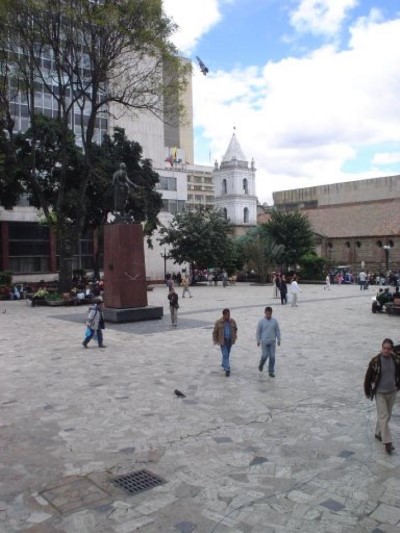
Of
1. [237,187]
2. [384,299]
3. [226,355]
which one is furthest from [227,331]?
[237,187]

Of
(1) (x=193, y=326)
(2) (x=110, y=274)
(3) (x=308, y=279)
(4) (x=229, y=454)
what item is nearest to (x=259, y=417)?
(4) (x=229, y=454)

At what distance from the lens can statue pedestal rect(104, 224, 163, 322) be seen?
1900cm

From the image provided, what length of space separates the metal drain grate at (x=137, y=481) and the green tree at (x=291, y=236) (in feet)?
139

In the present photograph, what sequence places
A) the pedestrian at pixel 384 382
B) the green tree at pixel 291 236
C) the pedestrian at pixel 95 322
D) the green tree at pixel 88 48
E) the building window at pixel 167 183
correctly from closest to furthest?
the pedestrian at pixel 384 382 → the pedestrian at pixel 95 322 → the green tree at pixel 88 48 → the green tree at pixel 291 236 → the building window at pixel 167 183

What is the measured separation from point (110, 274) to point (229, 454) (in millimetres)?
13669

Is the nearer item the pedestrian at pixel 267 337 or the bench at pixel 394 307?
the pedestrian at pixel 267 337

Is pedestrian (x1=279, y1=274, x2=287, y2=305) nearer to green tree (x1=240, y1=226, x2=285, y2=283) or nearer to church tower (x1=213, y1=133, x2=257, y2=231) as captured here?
green tree (x1=240, y1=226, x2=285, y2=283)

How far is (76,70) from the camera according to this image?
2491 cm

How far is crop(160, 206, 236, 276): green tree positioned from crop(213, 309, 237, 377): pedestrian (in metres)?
29.9

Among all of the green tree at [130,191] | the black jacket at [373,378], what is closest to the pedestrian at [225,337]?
the black jacket at [373,378]

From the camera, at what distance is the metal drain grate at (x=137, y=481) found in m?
5.54

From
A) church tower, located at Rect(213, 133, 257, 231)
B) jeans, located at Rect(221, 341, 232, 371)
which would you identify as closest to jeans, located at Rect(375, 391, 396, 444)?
jeans, located at Rect(221, 341, 232, 371)

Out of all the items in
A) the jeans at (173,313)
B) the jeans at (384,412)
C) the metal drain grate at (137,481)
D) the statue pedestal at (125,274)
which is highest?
the statue pedestal at (125,274)

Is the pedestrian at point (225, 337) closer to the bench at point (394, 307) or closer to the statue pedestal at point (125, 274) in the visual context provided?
the statue pedestal at point (125, 274)
